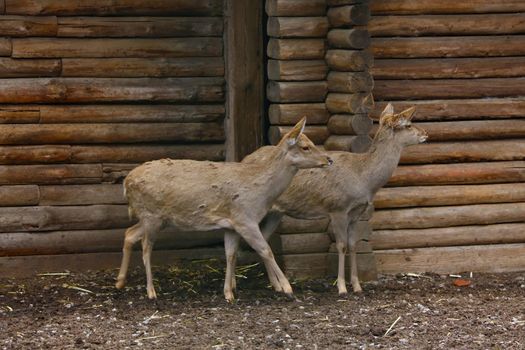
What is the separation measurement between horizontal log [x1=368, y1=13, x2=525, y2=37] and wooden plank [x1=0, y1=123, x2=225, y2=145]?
73.4 inches

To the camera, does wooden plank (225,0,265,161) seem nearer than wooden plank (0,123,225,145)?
No

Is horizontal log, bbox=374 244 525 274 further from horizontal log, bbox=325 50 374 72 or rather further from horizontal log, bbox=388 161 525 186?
horizontal log, bbox=325 50 374 72

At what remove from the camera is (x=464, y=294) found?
12141 millimetres

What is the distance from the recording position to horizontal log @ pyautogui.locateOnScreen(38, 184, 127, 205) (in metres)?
12.7

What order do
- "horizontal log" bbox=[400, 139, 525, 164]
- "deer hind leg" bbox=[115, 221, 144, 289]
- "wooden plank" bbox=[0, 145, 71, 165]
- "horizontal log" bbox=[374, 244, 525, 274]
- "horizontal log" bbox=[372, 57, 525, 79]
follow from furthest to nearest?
"horizontal log" bbox=[400, 139, 525, 164] < "horizontal log" bbox=[374, 244, 525, 274] < "horizontal log" bbox=[372, 57, 525, 79] < "wooden plank" bbox=[0, 145, 71, 165] < "deer hind leg" bbox=[115, 221, 144, 289]

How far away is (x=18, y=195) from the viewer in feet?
41.5

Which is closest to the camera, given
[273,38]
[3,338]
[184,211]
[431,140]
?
[3,338]

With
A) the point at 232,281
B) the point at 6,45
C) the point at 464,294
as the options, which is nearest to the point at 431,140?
the point at 464,294

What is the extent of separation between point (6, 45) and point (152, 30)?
1390 mm

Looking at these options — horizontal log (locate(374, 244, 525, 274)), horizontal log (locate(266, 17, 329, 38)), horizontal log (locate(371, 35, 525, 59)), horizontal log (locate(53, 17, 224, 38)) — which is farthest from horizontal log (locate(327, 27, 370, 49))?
horizontal log (locate(374, 244, 525, 274))

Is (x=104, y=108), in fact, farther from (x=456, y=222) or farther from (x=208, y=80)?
(x=456, y=222)

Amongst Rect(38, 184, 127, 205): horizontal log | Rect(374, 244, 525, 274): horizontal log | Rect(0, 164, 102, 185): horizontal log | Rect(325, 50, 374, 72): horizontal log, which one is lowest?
Rect(374, 244, 525, 274): horizontal log

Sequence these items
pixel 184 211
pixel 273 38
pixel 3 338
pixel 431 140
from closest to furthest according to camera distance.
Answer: pixel 3 338 → pixel 184 211 → pixel 273 38 → pixel 431 140

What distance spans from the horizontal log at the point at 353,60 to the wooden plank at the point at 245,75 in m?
0.94
